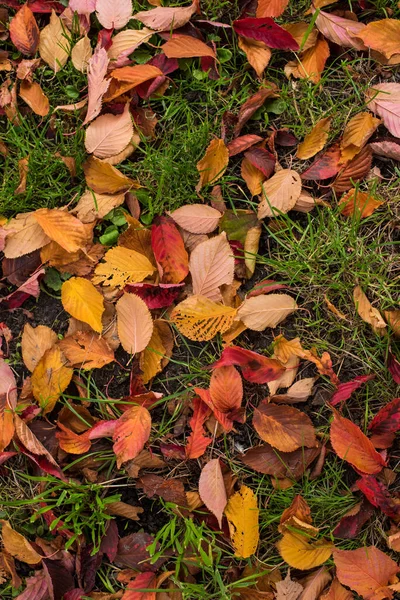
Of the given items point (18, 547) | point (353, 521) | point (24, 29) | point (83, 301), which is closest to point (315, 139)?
point (83, 301)

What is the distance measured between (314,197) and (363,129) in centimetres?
26

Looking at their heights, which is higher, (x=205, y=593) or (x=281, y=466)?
(x=281, y=466)

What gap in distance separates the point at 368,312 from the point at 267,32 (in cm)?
96

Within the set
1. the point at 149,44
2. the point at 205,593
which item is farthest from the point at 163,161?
the point at 205,593

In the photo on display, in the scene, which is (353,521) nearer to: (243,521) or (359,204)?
(243,521)

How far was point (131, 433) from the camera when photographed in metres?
1.98

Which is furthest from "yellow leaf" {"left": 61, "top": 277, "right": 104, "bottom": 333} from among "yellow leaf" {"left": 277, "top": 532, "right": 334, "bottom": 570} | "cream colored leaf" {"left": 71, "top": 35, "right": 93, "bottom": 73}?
"yellow leaf" {"left": 277, "top": 532, "right": 334, "bottom": 570}

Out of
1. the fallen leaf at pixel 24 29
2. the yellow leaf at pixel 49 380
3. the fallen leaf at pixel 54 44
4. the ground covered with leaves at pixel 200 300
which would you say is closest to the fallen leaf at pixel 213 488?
the ground covered with leaves at pixel 200 300

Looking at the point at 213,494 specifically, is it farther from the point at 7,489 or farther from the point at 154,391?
the point at 7,489

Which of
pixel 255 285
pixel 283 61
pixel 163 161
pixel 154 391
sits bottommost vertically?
pixel 154 391

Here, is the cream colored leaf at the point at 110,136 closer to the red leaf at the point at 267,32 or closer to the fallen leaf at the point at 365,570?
→ the red leaf at the point at 267,32

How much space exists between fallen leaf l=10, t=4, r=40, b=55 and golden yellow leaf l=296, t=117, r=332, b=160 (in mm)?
976

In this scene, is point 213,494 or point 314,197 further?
point 314,197

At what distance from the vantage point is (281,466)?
1992 millimetres
